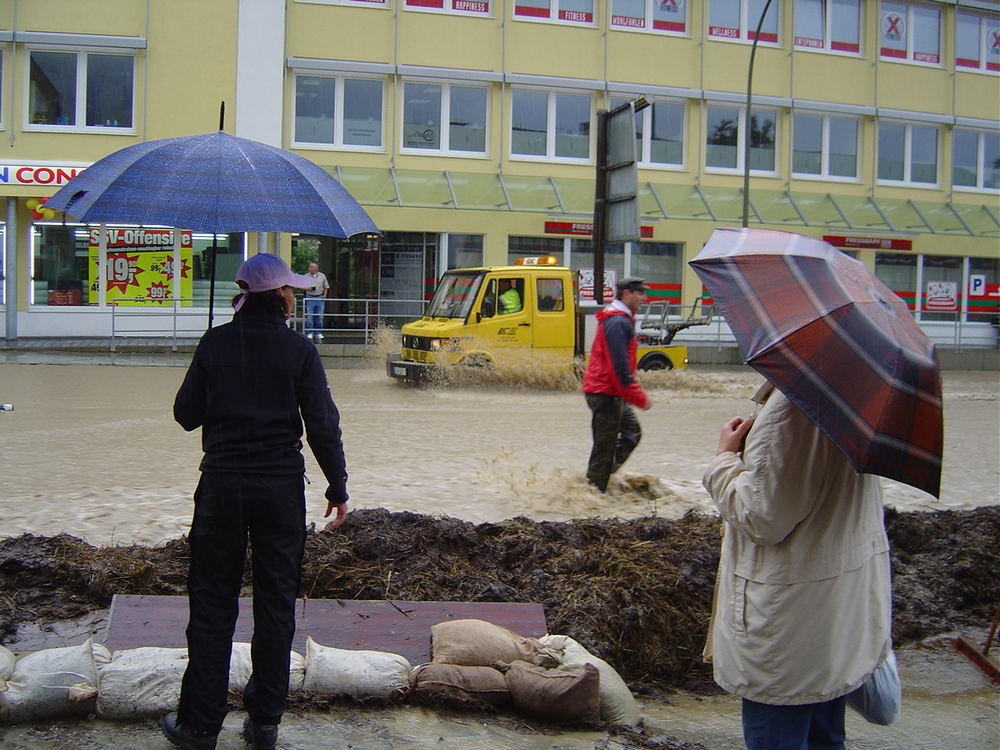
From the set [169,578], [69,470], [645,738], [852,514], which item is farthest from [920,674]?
[69,470]

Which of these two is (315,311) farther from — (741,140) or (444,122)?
(741,140)

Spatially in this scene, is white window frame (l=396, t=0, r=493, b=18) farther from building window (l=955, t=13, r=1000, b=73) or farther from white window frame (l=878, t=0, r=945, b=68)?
building window (l=955, t=13, r=1000, b=73)

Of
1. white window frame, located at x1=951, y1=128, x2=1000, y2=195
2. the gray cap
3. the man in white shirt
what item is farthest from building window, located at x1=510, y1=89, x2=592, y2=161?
the gray cap

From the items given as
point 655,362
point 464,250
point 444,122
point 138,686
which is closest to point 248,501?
point 138,686

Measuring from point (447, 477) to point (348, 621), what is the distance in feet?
15.0

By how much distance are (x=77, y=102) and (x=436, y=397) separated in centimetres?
1492

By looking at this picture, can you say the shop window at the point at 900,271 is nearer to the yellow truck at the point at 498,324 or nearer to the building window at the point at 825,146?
the building window at the point at 825,146

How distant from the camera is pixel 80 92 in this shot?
25.9 m

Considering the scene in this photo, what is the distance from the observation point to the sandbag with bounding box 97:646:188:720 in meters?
3.83

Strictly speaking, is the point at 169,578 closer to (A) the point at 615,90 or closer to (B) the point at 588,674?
(B) the point at 588,674

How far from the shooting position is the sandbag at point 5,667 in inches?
148

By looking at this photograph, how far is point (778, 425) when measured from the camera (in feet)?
9.00

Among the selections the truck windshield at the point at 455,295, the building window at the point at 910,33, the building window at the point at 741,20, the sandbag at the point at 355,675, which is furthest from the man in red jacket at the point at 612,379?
the building window at the point at 910,33

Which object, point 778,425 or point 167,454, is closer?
point 778,425
